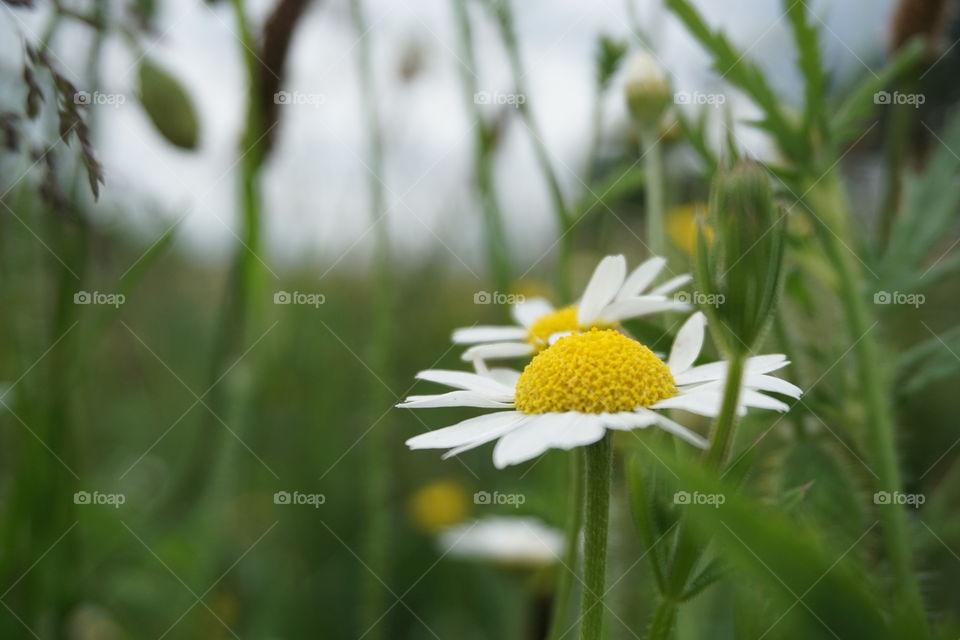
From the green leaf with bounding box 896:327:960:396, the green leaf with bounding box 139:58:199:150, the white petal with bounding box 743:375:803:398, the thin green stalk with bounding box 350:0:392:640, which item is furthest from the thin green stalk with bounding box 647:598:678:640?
the green leaf with bounding box 139:58:199:150

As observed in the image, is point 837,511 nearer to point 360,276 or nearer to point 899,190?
point 899,190

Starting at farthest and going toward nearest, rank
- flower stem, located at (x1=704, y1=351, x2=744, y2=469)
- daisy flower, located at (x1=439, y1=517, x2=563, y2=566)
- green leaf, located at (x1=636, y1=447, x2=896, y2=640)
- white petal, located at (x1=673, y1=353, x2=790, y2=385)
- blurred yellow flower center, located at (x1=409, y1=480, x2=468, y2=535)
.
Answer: blurred yellow flower center, located at (x1=409, y1=480, x2=468, y2=535) < daisy flower, located at (x1=439, y1=517, x2=563, y2=566) < white petal, located at (x1=673, y1=353, x2=790, y2=385) < flower stem, located at (x1=704, y1=351, x2=744, y2=469) < green leaf, located at (x1=636, y1=447, x2=896, y2=640)

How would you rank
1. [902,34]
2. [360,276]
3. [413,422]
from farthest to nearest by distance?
[360,276]
[413,422]
[902,34]

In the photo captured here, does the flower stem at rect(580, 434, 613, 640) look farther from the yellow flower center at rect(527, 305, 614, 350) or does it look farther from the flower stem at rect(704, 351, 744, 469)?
the yellow flower center at rect(527, 305, 614, 350)

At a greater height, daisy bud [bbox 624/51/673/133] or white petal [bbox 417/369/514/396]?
daisy bud [bbox 624/51/673/133]

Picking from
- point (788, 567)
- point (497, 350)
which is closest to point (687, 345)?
point (497, 350)

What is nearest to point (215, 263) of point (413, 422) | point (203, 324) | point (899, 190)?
point (203, 324)

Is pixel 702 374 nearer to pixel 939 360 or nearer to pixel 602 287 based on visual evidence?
pixel 602 287
